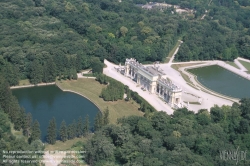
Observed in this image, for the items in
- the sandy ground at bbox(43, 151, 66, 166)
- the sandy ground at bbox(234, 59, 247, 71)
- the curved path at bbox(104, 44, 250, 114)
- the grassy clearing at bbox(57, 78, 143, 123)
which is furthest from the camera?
the sandy ground at bbox(234, 59, 247, 71)

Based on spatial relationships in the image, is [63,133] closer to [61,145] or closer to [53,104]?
[61,145]

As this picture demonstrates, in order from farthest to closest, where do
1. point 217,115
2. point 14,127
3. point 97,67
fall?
point 97,67 < point 217,115 < point 14,127

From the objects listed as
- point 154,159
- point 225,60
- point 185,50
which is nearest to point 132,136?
point 154,159

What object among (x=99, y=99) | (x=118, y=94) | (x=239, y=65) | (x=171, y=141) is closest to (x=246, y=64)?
(x=239, y=65)

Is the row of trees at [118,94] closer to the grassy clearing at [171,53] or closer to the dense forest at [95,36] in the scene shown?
the dense forest at [95,36]

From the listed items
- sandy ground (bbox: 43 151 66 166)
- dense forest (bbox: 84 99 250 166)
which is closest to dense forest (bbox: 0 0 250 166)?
dense forest (bbox: 84 99 250 166)

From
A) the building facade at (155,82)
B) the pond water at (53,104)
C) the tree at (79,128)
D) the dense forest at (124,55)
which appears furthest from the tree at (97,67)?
the tree at (79,128)

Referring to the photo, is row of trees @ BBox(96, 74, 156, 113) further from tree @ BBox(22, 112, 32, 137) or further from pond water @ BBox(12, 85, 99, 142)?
tree @ BBox(22, 112, 32, 137)
